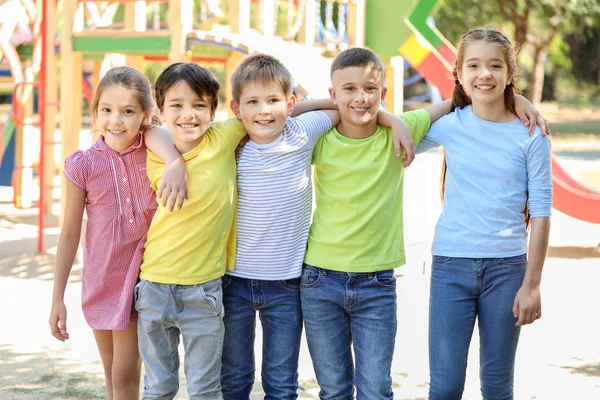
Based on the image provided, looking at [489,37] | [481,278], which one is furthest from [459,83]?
[481,278]

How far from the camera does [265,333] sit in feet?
10.6

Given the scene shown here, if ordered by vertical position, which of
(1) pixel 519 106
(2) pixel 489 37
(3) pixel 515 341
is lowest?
(3) pixel 515 341

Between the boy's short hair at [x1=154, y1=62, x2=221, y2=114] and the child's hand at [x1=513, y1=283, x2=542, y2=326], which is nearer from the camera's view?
the child's hand at [x1=513, y1=283, x2=542, y2=326]

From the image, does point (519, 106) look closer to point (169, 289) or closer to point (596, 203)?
point (169, 289)

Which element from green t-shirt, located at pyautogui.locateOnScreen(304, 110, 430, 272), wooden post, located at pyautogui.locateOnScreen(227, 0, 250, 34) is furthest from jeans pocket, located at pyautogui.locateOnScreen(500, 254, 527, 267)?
wooden post, located at pyautogui.locateOnScreen(227, 0, 250, 34)

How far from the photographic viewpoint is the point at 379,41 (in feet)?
33.8

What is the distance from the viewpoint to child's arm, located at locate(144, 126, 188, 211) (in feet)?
9.86

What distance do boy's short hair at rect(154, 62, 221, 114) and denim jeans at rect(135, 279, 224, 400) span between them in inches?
25.3

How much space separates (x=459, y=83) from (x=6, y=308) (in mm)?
3968

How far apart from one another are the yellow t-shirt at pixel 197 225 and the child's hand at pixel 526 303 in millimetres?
1008

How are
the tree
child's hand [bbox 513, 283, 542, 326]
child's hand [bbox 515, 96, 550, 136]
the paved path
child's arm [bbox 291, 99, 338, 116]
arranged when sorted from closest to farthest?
child's hand [bbox 513, 283, 542, 326] → child's hand [bbox 515, 96, 550, 136] → child's arm [bbox 291, 99, 338, 116] → the paved path → the tree

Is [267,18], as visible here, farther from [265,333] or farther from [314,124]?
[265,333]

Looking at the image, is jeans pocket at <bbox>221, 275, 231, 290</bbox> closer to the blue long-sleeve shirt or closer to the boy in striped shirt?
the boy in striped shirt

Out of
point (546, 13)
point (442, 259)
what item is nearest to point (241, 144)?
point (442, 259)
